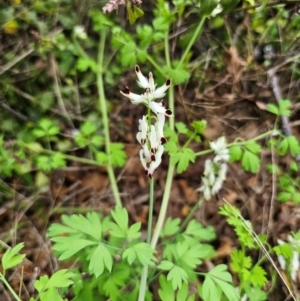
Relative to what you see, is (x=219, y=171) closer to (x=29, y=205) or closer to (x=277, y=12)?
(x=29, y=205)

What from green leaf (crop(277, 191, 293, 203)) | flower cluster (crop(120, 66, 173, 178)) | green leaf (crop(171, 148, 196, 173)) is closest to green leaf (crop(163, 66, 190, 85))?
green leaf (crop(171, 148, 196, 173))

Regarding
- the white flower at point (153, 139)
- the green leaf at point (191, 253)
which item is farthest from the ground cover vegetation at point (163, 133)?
the white flower at point (153, 139)

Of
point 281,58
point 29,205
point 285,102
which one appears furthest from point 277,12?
point 29,205

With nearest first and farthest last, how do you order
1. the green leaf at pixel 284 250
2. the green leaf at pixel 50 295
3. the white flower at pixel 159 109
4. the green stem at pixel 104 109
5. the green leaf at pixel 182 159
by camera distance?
the white flower at pixel 159 109
the green leaf at pixel 50 295
the green leaf at pixel 284 250
the green leaf at pixel 182 159
the green stem at pixel 104 109

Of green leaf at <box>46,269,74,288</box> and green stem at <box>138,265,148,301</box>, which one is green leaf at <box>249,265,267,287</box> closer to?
green stem at <box>138,265,148,301</box>

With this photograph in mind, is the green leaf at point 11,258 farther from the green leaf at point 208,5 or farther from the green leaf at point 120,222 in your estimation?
the green leaf at point 208,5

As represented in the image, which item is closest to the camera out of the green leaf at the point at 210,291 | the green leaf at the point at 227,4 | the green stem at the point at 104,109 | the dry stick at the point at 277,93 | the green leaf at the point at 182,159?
the green leaf at the point at 210,291

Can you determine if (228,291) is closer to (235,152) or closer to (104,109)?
(235,152)

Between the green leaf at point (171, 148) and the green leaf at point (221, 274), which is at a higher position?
the green leaf at point (171, 148)

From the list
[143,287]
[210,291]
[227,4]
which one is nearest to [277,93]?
[227,4]
